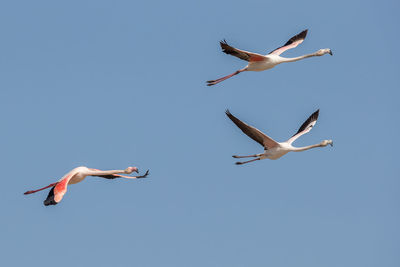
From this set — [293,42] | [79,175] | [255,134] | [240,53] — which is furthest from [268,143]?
[293,42]

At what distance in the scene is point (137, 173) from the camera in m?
33.5

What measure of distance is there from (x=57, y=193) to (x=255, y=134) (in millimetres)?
8245

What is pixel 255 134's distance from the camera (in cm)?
3441

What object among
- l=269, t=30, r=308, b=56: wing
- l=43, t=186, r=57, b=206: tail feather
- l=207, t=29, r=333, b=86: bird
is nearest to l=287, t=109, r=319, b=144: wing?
l=207, t=29, r=333, b=86: bird

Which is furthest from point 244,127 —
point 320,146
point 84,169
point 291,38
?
point 291,38

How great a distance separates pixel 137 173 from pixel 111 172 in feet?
3.86

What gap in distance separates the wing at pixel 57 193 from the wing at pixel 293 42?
44.2 feet

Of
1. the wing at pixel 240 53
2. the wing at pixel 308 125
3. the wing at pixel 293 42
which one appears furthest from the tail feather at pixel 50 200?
the wing at pixel 293 42

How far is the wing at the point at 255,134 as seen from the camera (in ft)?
111

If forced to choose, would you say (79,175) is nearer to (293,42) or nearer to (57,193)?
(57,193)

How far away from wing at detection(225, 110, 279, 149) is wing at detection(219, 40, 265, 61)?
10.0ft

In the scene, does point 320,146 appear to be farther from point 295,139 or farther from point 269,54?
point 269,54

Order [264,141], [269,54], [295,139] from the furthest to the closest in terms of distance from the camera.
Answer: [269,54] < [295,139] < [264,141]

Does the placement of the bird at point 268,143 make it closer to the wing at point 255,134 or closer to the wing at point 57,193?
the wing at point 255,134
